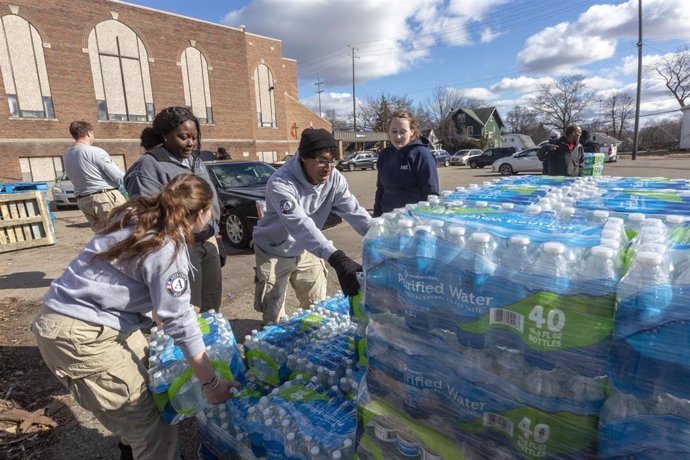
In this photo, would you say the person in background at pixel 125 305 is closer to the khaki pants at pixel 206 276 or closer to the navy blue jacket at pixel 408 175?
the khaki pants at pixel 206 276

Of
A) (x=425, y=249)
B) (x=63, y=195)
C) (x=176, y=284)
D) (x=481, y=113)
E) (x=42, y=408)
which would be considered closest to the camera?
(x=425, y=249)

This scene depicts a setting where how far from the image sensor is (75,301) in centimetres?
186

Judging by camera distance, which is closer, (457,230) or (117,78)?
(457,230)

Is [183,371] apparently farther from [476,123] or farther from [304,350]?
[476,123]

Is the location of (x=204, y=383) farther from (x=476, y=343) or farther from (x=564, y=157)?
(x=564, y=157)

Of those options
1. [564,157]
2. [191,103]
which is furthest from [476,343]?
[191,103]

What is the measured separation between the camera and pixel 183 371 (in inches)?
85.0

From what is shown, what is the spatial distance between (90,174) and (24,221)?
4398 millimetres

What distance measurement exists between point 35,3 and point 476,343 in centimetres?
2933

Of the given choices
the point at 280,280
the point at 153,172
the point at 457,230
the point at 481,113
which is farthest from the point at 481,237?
the point at 481,113

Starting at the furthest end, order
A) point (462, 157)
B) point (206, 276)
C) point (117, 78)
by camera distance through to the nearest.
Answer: point (462, 157)
point (117, 78)
point (206, 276)

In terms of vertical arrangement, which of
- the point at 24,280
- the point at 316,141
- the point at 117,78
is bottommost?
the point at 24,280

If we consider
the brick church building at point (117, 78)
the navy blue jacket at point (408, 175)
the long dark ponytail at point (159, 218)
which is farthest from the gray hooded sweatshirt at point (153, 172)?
the brick church building at point (117, 78)

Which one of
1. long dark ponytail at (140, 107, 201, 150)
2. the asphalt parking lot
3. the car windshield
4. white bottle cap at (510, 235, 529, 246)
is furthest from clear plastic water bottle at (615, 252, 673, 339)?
the car windshield
